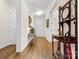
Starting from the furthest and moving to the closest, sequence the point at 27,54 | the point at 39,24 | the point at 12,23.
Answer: the point at 39,24
the point at 12,23
the point at 27,54

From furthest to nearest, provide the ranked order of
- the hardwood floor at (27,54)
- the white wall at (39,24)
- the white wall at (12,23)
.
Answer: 1. the white wall at (39,24)
2. the white wall at (12,23)
3. the hardwood floor at (27,54)

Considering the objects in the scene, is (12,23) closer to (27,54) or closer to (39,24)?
(27,54)

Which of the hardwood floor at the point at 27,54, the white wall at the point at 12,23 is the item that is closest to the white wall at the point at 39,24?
the white wall at the point at 12,23

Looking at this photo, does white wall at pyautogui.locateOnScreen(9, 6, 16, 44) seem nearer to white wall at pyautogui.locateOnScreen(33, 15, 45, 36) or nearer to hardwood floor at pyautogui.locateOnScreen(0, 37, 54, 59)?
hardwood floor at pyautogui.locateOnScreen(0, 37, 54, 59)

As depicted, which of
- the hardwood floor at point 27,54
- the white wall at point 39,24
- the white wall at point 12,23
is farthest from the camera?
the white wall at point 39,24

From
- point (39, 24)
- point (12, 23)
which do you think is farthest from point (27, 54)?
point (39, 24)

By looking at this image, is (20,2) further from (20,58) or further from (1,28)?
(20,58)

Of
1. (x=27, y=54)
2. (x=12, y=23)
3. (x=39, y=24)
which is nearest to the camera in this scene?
(x=27, y=54)

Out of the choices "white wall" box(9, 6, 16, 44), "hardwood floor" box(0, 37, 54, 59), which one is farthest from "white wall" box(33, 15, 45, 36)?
"hardwood floor" box(0, 37, 54, 59)

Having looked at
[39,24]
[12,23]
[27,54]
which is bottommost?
[27,54]

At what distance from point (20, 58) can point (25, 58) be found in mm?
191

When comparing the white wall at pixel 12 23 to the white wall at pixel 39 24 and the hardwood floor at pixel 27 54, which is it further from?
the white wall at pixel 39 24

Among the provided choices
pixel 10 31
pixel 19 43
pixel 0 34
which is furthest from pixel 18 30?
pixel 10 31

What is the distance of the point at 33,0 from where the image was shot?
686 centimetres
